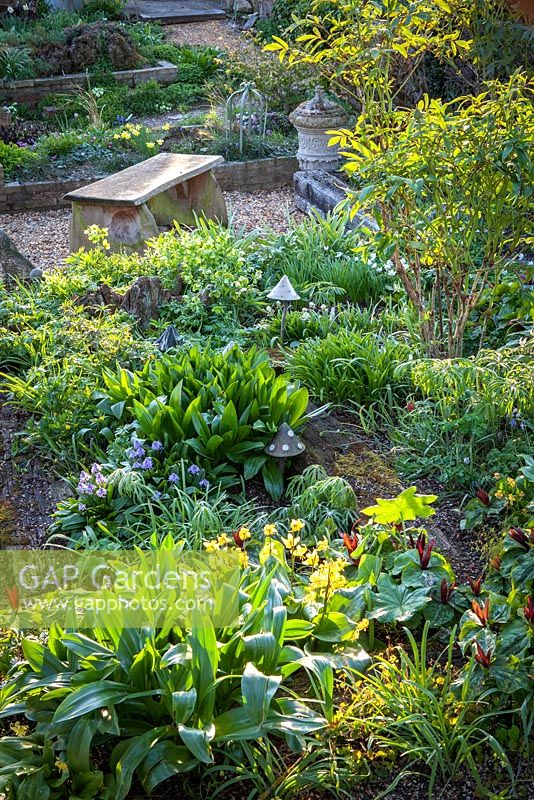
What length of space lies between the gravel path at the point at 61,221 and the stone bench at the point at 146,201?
33 centimetres

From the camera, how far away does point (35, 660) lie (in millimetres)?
2637

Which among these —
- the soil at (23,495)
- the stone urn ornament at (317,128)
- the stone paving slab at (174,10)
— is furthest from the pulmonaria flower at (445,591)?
the stone paving slab at (174,10)

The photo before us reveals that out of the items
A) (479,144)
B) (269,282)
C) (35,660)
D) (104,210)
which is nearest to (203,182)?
(104,210)

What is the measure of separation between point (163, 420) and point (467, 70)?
579 cm

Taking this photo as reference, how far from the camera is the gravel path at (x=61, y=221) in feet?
24.6

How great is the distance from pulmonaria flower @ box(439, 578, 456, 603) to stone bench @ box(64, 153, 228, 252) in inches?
161

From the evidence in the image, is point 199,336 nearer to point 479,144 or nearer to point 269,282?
point 269,282

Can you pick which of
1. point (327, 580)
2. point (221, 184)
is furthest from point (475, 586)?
point (221, 184)

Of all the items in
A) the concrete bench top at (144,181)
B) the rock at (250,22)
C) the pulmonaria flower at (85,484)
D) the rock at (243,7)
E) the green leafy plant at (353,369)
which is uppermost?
the rock at (243,7)

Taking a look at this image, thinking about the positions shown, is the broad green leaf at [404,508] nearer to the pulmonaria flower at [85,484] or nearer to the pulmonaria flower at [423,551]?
the pulmonaria flower at [423,551]

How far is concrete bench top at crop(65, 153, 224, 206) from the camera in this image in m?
6.71

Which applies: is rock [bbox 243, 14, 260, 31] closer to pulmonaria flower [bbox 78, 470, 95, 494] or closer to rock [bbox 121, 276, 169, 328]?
rock [bbox 121, 276, 169, 328]

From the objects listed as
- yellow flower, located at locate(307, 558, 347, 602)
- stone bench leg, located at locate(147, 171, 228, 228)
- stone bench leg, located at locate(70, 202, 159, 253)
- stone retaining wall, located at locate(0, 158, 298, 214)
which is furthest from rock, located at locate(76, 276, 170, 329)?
stone retaining wall, located at locate(0, 158, 298, 214)

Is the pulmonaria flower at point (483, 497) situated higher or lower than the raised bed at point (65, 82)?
lower
